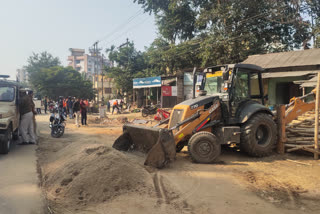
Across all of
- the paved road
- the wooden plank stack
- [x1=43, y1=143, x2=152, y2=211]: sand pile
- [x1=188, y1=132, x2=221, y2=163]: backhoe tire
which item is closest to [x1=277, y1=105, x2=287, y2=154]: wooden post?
the wooden plank stack

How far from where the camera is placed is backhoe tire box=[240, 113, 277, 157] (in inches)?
266

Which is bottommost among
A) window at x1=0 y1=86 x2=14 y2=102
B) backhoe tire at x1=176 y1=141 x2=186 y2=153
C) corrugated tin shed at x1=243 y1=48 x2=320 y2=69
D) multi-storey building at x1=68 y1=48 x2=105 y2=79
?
backhoe tire at x1=176 y1=141 x2=186 y2=153

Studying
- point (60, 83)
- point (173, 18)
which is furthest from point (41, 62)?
point (173, 18)

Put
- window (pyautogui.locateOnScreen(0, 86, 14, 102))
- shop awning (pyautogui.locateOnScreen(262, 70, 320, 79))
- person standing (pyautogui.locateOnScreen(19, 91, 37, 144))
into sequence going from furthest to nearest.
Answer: shop awning (pyautogui.locateOnScreen(262, 70, 320, 79)) → person standing (pyautogui.locateOnScreen(19, 91, 37, 144)) → window (pyautogui.locateOnScreen(0, 86, 14, 102))

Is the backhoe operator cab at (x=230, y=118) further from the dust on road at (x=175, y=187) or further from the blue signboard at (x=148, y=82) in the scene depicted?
the blue signboard at (x=148, y=82)

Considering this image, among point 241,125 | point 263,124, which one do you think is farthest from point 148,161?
point 263,124

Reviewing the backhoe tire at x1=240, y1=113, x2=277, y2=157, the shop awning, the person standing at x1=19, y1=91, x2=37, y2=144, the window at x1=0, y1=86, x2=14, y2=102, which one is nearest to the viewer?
the backhoe tire at x1=240, y1=113, x2=277, y2=157

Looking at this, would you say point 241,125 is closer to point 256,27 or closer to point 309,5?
point 256,27

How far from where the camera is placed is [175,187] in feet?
15.8

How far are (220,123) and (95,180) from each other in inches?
154

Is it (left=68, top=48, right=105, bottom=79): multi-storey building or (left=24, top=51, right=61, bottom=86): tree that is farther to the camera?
(left=68, top=48, right=105, bottom=79): multi-storey building

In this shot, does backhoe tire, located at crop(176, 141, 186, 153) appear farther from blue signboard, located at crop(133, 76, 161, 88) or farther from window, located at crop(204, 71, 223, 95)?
blue signboard, located at crop(133, 76, 161, 88)

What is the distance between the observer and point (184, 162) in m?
6.46

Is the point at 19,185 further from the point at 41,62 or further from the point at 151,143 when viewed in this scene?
the point at 41,62
